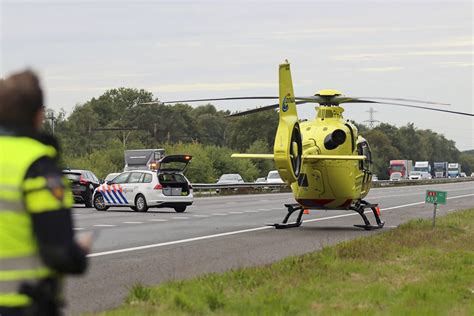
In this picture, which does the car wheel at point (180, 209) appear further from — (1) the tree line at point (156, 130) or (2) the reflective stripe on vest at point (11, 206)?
(1) the tree line at point (156, 130)

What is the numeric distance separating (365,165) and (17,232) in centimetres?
2099

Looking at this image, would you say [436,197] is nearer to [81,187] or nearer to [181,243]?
[181,243]

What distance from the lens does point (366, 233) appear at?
2291 cm

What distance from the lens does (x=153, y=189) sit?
A: 3219 centimetres

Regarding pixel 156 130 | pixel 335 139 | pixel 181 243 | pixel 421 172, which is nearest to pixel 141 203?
pixel 335 139

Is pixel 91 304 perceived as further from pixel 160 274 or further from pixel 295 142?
pixel 295 142

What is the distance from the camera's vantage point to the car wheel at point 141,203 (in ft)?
106

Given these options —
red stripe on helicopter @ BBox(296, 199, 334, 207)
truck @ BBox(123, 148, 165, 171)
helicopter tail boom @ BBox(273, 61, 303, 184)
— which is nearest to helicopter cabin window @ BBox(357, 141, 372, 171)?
red stripe on helicopter @ BBox(296, 199, 334, 207)

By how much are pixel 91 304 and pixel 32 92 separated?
692cm

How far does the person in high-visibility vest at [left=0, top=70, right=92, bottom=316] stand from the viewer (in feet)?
13.1

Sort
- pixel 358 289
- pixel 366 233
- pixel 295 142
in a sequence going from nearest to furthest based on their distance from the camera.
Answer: pixel 358 289, pixel 295 142, pixel 366 233

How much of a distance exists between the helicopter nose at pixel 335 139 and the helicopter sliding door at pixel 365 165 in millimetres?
1334

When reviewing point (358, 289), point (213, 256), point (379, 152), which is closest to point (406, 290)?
point (358, 289)

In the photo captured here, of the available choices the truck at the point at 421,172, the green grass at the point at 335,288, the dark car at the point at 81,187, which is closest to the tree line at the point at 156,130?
the truck at the point at 421,172
